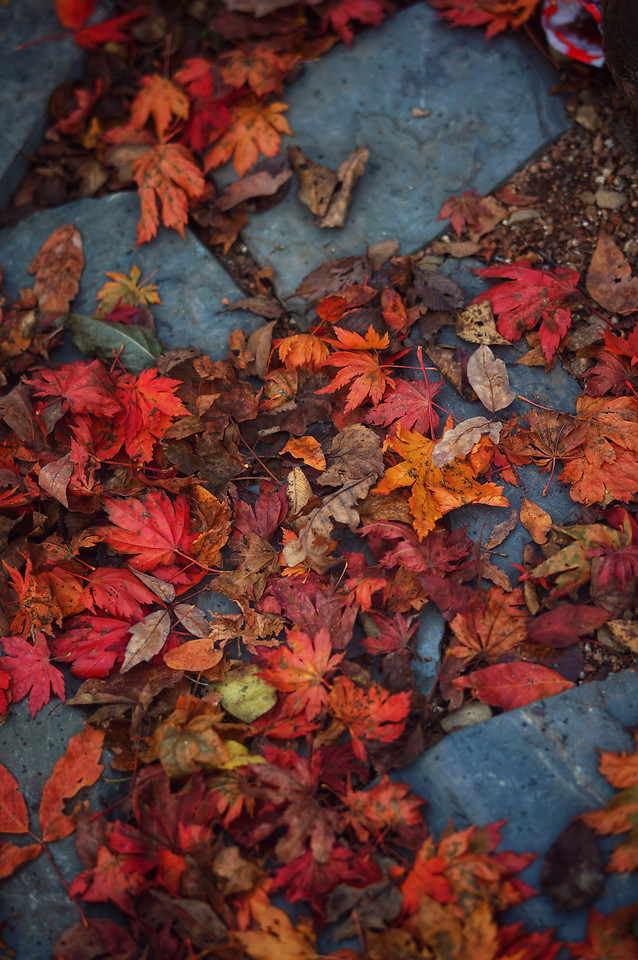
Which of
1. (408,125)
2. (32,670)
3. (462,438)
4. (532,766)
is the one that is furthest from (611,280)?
(32,670)

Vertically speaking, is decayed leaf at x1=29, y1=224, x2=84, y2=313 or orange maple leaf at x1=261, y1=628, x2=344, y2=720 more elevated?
Answer: decayed leaf at x1=29, y1=224, x2=84, y2=313

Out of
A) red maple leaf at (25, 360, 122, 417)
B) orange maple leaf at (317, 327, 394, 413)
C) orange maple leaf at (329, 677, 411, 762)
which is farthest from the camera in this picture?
red maple leaf at (25, 360, 122, 417)

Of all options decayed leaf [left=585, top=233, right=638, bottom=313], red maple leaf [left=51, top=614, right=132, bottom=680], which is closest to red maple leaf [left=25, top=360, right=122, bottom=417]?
red maple leaf [left=51, top=614, right=132, bottom=680]

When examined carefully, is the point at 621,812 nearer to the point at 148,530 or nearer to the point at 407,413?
the point at 407,413

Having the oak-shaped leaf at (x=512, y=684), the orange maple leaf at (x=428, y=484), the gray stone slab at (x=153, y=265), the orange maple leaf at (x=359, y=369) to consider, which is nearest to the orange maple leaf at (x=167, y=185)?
the gray stone slab at (x=153, y=265)

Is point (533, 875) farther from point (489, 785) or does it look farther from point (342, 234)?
point (342, 234)

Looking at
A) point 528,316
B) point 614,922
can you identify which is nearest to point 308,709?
point 614,922

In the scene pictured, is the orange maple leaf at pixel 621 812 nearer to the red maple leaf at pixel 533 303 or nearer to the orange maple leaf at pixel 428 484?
the orange maple leaf at pixel 428 484

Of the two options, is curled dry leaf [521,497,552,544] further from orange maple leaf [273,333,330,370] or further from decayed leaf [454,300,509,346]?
orange maple leaf [273,333,330,370]
